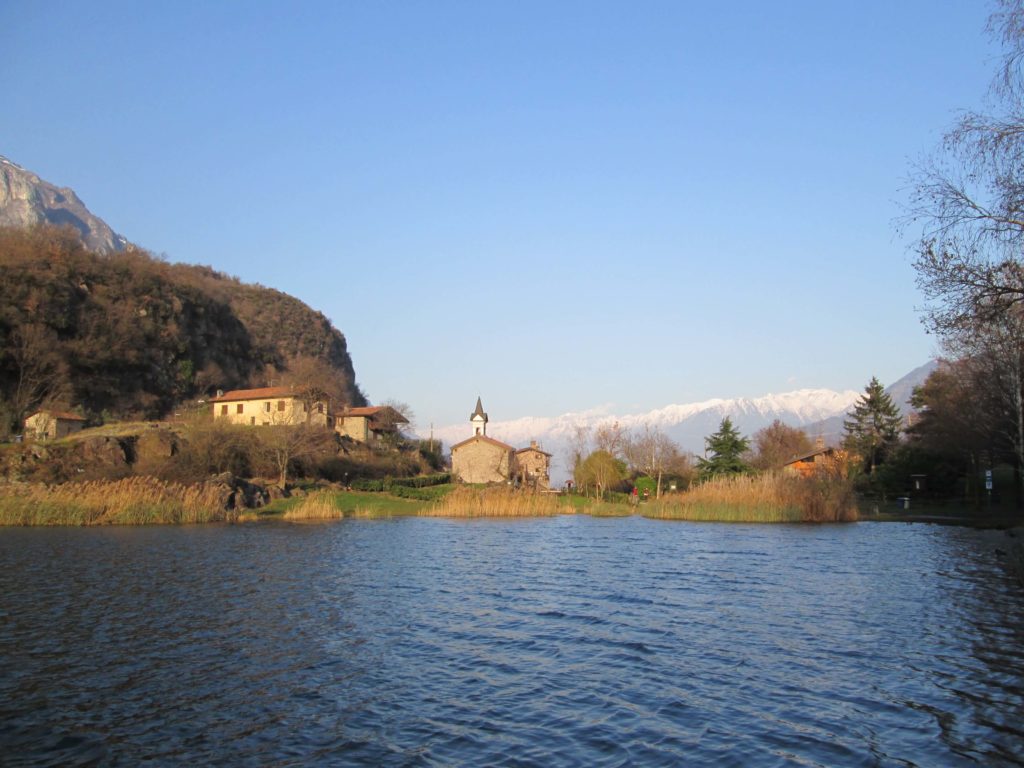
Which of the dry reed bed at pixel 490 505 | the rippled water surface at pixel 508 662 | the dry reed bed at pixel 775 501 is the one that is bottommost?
the rippled water surface at pixel 508 662

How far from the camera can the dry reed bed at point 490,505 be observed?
48812mm

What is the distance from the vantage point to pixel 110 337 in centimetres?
8381

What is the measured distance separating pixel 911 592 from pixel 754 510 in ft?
78.0

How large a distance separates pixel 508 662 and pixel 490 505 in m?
35.6

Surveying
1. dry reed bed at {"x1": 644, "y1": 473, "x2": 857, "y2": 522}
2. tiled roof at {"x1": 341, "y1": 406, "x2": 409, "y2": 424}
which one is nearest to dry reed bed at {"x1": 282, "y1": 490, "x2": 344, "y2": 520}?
dry reed bed at {"x1": 644, "y1": 473, "x2": 857, "y2": 522}

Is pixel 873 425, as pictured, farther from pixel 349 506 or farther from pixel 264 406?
pixel 264 406

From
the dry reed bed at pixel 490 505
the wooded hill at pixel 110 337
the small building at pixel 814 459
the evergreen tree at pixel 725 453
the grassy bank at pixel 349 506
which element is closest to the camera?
the grassy bank at pixel 349 506

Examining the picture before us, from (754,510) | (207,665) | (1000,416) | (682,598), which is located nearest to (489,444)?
(754,510)

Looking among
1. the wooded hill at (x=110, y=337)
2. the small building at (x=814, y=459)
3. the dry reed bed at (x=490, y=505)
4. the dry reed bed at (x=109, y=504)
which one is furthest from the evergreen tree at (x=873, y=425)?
the wooded hill at (x=110, y=337)

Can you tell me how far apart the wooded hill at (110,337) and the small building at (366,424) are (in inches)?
824

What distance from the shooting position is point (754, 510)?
4391 centimetres

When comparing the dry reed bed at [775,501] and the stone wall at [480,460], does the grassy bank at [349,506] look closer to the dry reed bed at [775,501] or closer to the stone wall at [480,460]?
the stone wall at [480,460]

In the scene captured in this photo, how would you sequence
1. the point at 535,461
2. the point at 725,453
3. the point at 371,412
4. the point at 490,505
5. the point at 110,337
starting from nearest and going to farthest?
the point at 490,505 → the point at 725,453 → the point at 110,337 → the point at 535,461 → the point at 371,412

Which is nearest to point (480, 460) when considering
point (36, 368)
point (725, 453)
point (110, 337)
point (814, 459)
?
point (725, 453)
